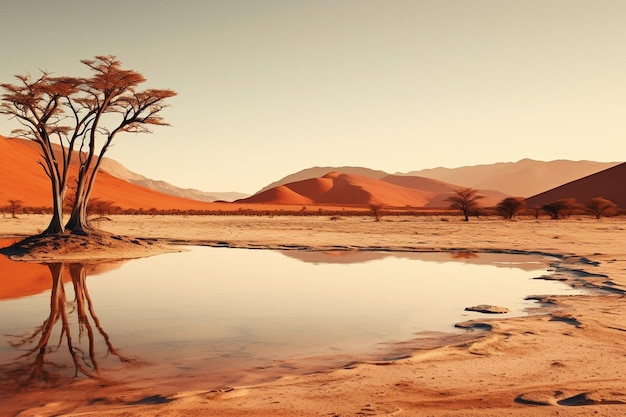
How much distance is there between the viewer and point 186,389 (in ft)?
20.7

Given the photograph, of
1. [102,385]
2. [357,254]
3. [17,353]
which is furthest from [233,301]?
[357,254]

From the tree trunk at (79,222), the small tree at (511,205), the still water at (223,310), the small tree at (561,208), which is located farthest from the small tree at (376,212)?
the still water at (223,310)

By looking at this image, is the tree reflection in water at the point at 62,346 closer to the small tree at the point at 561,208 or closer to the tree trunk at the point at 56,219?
the tree trunk at the point at 56,219

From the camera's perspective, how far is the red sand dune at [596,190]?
350 ft

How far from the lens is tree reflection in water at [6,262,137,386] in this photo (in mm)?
6852

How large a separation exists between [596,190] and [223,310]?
379ft

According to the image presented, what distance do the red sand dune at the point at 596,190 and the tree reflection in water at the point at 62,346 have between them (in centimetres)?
10563

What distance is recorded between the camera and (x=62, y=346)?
8.32m

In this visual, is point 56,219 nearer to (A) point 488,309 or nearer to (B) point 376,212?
(A) point 488,309

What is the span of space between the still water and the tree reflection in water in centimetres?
2

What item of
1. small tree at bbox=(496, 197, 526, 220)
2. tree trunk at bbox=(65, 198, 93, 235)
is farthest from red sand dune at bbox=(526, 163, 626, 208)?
tree trunk at bbox=(65, 198, 93, 235)

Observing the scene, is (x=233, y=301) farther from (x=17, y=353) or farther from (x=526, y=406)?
(x=526, y=406)

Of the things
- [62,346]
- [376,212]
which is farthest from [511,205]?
[62,346]

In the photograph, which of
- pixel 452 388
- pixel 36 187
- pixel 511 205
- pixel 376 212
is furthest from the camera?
pixel 36 187
